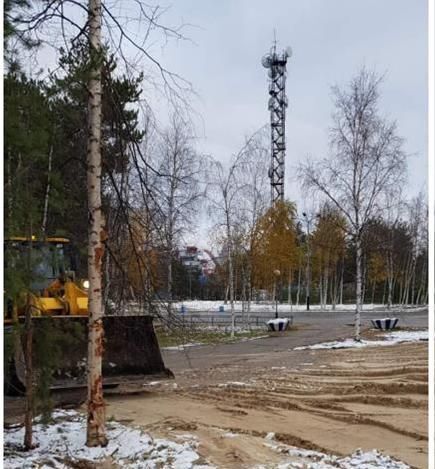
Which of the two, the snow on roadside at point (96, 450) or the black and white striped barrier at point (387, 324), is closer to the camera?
the snow on roadside at point (96, 450)

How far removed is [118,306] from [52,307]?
1931 millimetres

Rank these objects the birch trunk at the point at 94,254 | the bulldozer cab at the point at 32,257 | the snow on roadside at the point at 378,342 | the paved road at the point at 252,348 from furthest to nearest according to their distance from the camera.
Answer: the snow on roadside at the point at 378,342 < the paved road at the point at 252,348 < the birch trunk at the point at 94,254 < the bulldozer cab at the point at 32,257

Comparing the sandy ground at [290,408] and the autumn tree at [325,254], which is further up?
the autumn tree at [325,254]

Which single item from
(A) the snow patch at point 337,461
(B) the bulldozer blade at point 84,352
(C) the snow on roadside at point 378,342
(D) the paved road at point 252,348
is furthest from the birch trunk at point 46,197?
(C) the snow on roadside at point 378,342

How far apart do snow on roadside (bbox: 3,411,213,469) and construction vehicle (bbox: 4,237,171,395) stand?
1.70ft

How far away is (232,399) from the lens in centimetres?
888

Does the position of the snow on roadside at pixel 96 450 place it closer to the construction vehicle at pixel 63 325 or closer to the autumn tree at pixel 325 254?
the construction vehicle at pixel 63 325

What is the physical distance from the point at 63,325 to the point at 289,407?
367 centimetres

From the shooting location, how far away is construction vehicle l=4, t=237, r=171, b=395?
497 centimetres

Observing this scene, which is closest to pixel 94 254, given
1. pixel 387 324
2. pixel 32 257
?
pixel 32 257

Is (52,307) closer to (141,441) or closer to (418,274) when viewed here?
(141,441)

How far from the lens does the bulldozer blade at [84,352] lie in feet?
17.8

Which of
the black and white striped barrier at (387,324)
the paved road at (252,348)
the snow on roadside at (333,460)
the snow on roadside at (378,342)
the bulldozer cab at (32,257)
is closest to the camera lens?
the bulldozer cab at (32,257)

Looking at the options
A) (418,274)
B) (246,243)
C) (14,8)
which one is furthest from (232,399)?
(418,274)
